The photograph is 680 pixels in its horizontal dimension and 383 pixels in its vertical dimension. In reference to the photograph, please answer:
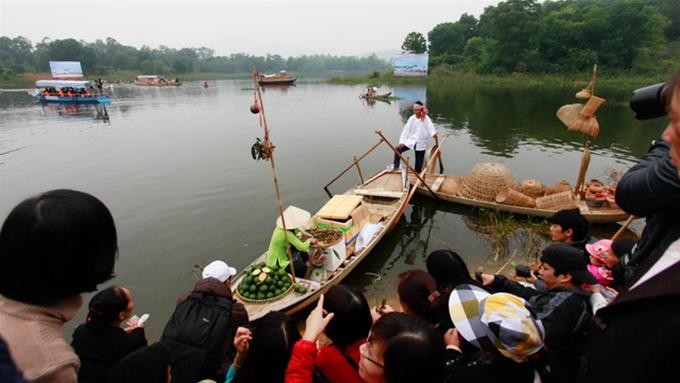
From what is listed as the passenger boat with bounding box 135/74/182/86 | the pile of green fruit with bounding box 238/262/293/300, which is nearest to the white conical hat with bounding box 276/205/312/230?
the pile of green fruit with bounding box 238/262/293/300

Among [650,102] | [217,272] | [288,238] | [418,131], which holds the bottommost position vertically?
[288,238]

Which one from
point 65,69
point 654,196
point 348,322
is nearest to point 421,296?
point 348,322

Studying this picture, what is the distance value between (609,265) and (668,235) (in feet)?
7.97

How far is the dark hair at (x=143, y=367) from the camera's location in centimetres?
178

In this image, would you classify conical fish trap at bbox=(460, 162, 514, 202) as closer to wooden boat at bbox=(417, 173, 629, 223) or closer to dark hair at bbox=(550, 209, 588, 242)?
wooden boat at bbox=(417, 173, 629, 223)

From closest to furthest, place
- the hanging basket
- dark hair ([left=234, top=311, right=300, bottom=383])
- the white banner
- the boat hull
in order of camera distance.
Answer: dark hair ([left=234, top=311, right=300, bottom=383])
the hanging basket
the boat hull
the white banner

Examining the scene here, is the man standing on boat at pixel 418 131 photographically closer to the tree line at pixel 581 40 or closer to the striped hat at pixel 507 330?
the striped hat at pixel 507 330

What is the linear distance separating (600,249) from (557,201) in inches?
181

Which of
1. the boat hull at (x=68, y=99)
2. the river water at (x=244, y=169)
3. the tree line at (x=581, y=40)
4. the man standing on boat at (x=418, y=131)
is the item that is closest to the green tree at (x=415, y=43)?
the tree line at (x=581, y=40)

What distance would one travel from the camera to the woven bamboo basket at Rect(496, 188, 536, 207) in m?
7.82

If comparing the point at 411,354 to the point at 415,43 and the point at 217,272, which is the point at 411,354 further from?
the point at 415,43

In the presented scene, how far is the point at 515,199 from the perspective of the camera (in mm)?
7879

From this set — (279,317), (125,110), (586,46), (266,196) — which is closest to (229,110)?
(125,110)

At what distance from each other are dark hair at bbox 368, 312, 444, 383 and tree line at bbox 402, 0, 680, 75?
2130 inches
